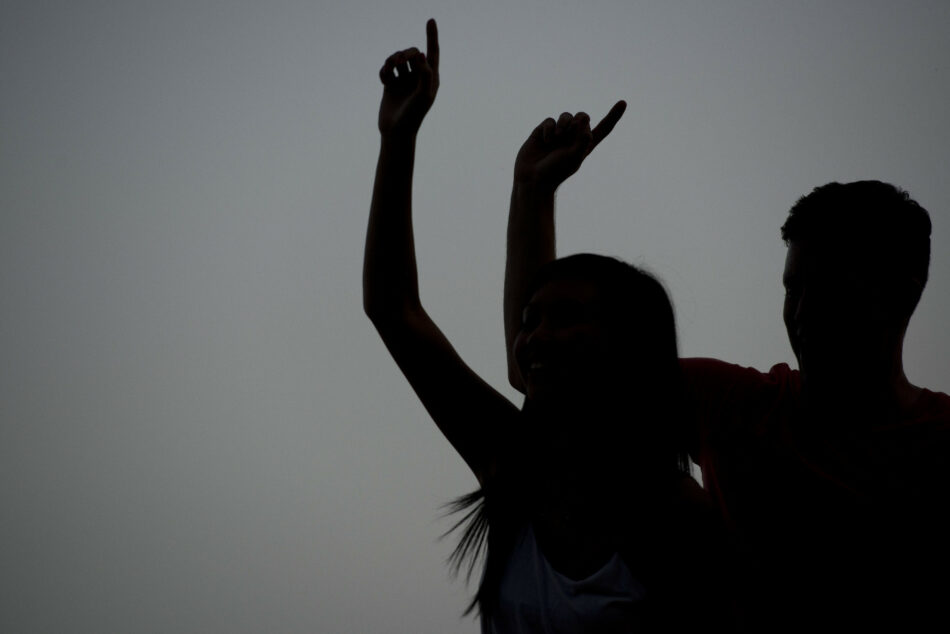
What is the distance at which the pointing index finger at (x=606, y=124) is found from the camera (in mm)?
1843

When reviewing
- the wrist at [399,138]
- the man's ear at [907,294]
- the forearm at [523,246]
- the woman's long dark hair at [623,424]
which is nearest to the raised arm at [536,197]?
the forearm at [523,246]

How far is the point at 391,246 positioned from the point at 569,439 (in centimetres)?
42

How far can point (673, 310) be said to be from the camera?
1.41 metres

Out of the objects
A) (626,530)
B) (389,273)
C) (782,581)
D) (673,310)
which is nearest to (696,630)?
(626,530)

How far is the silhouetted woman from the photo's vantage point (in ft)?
3.67

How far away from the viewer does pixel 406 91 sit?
Result: 1.42m

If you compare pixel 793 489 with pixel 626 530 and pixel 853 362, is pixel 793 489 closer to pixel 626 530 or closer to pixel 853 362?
pixel 853 362

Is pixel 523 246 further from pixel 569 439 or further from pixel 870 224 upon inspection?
pixel 870 224

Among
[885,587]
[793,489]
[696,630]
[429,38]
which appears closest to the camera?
[696,630]

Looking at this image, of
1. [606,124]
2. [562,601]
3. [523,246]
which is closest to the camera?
[562,601]

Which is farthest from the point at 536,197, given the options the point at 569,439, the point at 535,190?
the point at 569,439

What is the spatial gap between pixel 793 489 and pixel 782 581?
0.48 feet

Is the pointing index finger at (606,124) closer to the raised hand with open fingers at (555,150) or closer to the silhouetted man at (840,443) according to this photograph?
the raised hand with open fingers at (555,150)

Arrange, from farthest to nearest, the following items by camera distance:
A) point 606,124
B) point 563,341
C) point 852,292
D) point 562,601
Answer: point 606,124 → point 852,292 → point 563,341 → point 562,601
